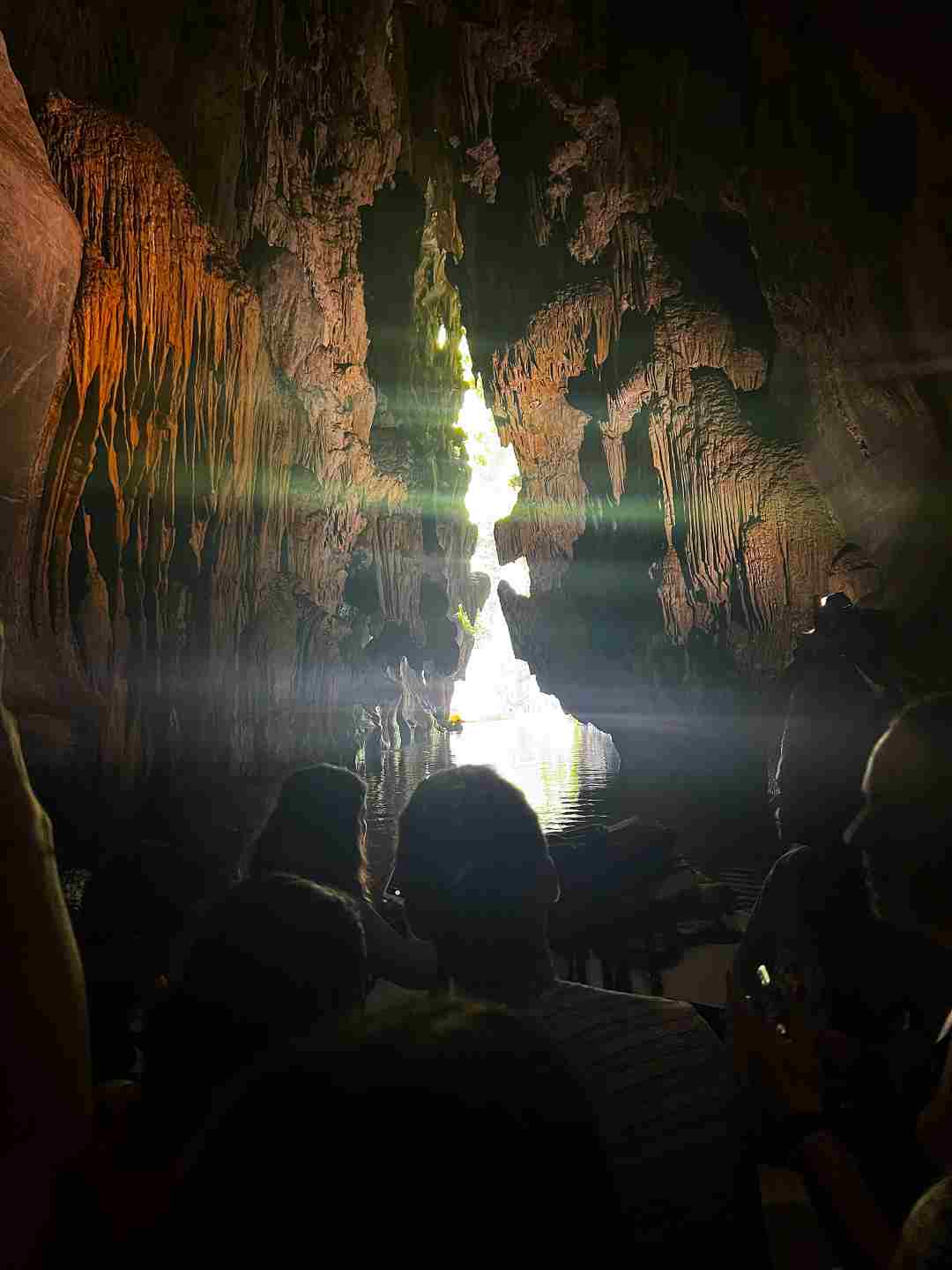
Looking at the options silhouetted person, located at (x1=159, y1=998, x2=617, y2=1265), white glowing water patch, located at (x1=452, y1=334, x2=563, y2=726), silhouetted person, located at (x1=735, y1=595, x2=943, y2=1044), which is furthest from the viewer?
white glowing water patch, located at (x1=452, y1=334, x2=563, y2=726)

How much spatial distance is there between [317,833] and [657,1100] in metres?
1.18

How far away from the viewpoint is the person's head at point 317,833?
201cm

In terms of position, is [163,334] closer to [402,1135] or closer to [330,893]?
[330,893]

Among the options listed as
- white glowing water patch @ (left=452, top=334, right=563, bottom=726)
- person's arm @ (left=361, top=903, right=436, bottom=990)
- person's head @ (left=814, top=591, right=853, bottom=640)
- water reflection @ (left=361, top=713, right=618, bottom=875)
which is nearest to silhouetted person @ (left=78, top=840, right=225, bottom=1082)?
person's arm @ (left=361, top=903, right=436, bottom=990)

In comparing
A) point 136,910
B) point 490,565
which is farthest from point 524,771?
point 490,565

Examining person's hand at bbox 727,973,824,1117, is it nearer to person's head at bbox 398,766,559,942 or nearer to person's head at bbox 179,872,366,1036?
person's head at bbox 398,766,559,942

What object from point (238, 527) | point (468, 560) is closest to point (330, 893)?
point (238, 527)

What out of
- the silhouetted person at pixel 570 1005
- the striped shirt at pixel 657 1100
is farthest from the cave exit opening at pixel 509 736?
the striped shirt at pixel 657 1100

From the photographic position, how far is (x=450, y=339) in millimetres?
12164

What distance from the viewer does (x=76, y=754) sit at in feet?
18.1

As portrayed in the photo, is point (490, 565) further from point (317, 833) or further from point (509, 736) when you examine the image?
point (317, 833)

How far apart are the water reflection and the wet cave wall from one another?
153cm

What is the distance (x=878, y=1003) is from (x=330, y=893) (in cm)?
149

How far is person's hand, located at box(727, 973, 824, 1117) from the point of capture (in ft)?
4.24
